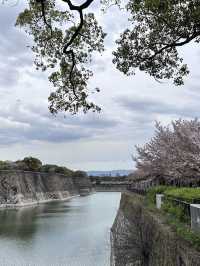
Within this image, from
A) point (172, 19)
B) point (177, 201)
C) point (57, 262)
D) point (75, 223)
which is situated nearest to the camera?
point (172, 19)

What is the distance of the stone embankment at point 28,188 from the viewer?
60.3 meters

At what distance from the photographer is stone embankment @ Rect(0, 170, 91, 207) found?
60281 millimetres

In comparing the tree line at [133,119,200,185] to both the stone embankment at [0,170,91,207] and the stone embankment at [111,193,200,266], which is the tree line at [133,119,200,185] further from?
the stone embankment at [0,170,91,207]

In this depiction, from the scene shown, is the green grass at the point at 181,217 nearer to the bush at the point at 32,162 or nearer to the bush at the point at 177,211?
the bush at the point at 177,211

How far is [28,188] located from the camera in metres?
69.1

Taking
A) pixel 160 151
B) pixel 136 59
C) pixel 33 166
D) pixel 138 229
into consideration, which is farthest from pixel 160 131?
pixel 33 166

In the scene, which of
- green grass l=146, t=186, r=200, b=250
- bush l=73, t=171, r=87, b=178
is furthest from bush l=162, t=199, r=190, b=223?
bush l=73, t=171, r=87, b=178

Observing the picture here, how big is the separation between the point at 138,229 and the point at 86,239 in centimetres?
1243

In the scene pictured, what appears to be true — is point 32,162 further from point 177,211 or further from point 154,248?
point 154,248

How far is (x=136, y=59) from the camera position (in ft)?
36.3

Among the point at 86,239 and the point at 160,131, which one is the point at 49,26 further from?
the point at 160,131

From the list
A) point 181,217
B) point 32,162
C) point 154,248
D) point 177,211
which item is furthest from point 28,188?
point 154,248

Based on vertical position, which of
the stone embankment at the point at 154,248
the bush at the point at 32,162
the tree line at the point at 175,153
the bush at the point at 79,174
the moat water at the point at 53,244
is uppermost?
the bush at the point at 32,162


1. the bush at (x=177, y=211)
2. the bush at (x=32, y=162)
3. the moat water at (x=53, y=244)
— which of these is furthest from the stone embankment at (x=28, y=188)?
the bush at (x=177, y=211)
